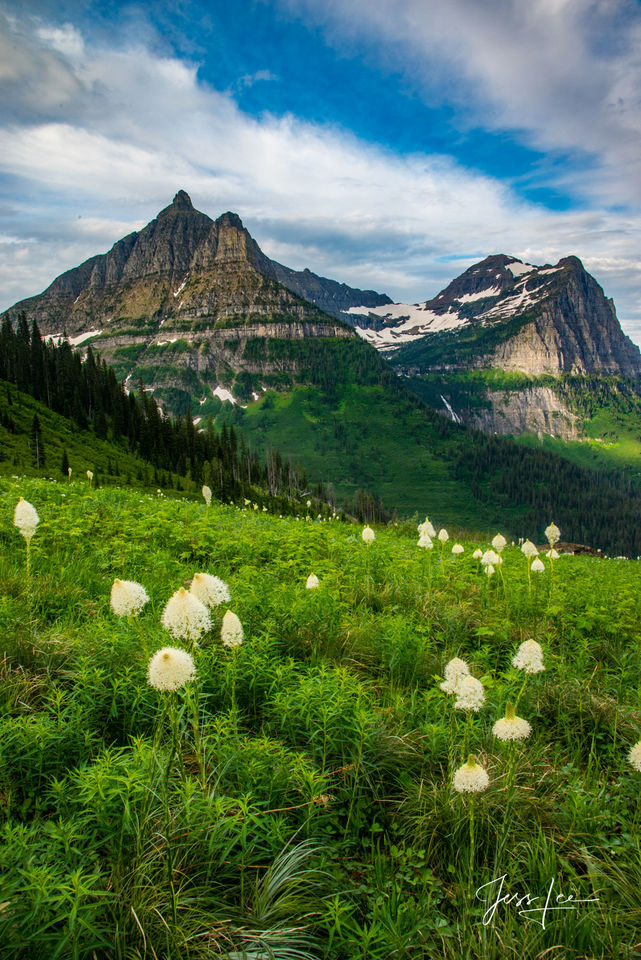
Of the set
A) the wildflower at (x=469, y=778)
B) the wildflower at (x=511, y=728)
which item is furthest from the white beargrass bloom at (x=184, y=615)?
the wildflower at (x=511, y=728)

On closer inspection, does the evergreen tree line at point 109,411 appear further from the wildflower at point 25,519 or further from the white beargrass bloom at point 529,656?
the white beargrass bloom at point 529,656

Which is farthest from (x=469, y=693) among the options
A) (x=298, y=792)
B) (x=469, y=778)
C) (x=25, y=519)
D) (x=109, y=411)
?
(x=109, y=411)

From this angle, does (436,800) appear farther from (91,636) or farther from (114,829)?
(91,636)

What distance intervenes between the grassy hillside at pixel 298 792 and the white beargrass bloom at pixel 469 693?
0.35 ft

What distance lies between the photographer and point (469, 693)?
331cm

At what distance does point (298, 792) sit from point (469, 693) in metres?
1.58

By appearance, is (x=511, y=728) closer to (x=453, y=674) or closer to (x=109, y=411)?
(x=453, y=674)

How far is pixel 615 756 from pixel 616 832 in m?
1.20

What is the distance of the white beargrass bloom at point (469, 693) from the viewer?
130 inches

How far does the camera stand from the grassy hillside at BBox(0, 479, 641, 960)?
2.62 m

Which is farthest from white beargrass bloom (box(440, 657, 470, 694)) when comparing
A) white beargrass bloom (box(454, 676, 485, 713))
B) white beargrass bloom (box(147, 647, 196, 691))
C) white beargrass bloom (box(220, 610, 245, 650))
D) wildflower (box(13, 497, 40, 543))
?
wildflower (box(13, 497, 40, 543))

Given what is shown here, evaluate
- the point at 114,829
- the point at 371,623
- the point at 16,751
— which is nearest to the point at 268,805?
the point at 114,829

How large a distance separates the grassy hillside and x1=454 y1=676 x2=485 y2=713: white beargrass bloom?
11 centimetres

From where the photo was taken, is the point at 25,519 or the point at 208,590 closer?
the point at 208,590
